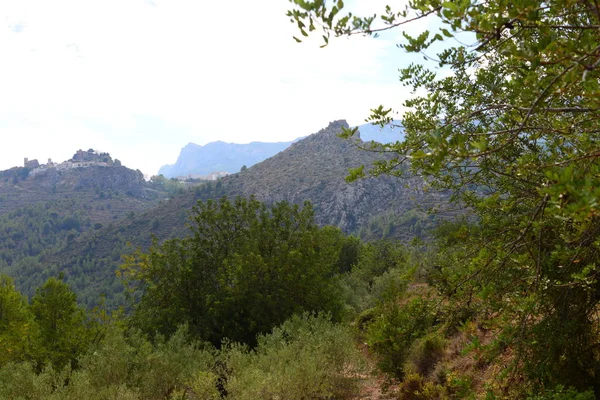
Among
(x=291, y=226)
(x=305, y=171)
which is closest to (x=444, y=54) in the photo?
(x=291, y=226)

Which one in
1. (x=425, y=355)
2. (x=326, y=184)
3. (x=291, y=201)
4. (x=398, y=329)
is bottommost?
(x=425, y=355)

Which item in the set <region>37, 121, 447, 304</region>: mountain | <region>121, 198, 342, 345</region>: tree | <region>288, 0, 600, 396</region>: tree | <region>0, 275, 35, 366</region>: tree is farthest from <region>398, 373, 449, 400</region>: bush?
<region>37, 121, 447, 304</region>: mountain

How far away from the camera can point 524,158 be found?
3.31 metres

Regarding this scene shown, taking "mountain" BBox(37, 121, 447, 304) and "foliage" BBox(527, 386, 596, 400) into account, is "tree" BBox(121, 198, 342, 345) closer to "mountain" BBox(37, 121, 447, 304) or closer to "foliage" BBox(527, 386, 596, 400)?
"foliage" BBox(527, 386, 596, 400)

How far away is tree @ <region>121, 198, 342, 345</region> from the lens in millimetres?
16641

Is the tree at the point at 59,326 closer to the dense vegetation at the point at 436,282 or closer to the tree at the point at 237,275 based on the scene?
the dense vegetation at the point at 436,282

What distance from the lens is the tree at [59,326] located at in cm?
1822

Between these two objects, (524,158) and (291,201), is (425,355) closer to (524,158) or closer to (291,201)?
(524,158)

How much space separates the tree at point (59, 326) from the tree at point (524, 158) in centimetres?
1930

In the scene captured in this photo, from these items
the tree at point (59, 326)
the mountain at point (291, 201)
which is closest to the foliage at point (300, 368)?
the tree at point (59, 326)

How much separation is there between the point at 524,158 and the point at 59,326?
2312 cm

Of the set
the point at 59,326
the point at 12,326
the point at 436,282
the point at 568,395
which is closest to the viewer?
the point at 568,395

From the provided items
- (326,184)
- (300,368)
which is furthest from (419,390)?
(326,184)

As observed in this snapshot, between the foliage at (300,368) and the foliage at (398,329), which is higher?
the foliage at (398,329)
